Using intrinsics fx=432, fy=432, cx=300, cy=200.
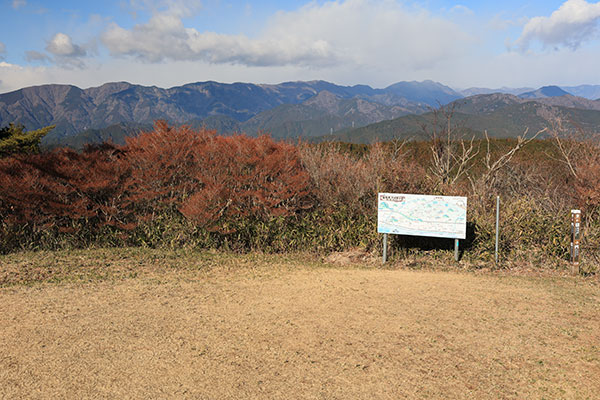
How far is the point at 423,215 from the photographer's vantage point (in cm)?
751

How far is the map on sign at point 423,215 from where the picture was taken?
24.1 ft

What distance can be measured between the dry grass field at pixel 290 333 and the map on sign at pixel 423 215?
819mm

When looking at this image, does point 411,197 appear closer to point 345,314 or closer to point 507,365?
point 345,314

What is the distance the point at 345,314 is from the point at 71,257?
507 centimetres

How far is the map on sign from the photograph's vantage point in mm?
7356

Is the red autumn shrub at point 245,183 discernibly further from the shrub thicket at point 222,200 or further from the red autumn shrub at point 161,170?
the red autumn shrub at point 161,170

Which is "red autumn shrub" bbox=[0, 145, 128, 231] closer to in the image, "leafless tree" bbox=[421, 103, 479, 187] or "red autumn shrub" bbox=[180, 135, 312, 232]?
"red autumn shrub" bbox=[180, 135, 312, 232]

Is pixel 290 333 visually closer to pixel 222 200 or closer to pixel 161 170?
pixel 222 200

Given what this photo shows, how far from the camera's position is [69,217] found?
830cm

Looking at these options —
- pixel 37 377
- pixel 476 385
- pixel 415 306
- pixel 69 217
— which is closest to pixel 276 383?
pixel 476 385

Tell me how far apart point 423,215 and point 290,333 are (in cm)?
397

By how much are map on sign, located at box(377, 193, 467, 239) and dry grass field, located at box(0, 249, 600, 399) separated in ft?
2.69

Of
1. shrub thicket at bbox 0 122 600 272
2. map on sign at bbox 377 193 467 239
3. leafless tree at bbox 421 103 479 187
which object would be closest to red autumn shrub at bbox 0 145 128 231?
shrub thicket at bbox 0 122 600 272

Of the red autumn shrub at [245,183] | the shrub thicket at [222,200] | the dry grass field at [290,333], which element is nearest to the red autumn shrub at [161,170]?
the shrub thicket at [222,200]
